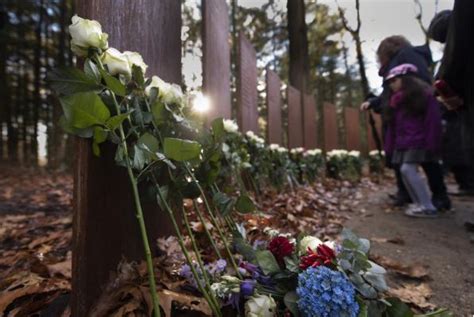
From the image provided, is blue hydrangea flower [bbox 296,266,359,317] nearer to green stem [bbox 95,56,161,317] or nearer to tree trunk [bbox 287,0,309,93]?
green stem [bbox 95,56,161,317]

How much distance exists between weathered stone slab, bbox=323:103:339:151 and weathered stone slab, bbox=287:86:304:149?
133cm

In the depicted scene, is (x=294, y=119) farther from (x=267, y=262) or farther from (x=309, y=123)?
(x=267, y=262)

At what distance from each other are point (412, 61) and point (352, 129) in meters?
5.55

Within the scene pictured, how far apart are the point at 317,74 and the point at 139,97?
1602 cm

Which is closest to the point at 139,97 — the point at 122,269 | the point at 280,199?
the point at 122,269

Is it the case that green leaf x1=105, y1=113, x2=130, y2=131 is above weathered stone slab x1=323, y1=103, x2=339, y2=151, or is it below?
below

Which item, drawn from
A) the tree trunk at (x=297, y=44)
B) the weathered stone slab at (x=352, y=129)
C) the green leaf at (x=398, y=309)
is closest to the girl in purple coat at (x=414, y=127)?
the green leaf at (x=398, y=309)

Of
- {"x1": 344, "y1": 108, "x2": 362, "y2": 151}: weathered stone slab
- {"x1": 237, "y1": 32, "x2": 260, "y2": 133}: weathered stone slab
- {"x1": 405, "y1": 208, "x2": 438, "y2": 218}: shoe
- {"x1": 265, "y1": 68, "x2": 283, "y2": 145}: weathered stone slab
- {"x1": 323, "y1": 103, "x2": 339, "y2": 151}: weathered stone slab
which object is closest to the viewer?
{"x1": 405, "y1": 208, "x2": 438, "y2": 218}: shoe

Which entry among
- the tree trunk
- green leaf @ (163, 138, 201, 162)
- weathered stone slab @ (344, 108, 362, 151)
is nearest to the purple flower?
green leaf @ (163, 138, 201, 162)

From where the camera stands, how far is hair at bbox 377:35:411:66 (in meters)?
3.57

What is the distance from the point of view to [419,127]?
315 cm

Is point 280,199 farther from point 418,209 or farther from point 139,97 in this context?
point 139,97

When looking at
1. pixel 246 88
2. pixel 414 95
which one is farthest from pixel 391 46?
pixel 246 88

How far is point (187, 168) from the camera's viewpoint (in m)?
1.12
